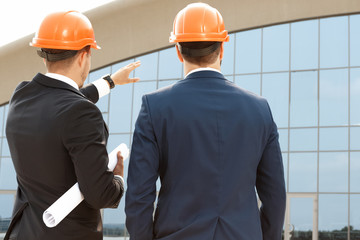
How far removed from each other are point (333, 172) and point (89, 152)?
1835 centimetres

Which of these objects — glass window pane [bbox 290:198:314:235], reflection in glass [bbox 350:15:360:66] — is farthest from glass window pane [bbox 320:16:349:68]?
glass window pane [bbox 290:198:314:235]

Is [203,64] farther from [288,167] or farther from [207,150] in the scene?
[288,167]

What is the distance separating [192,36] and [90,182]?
0.94 metres

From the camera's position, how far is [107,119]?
912 inches

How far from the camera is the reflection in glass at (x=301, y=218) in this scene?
19.6m

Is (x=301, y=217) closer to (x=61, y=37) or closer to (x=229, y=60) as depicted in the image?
(x=229, y=60)

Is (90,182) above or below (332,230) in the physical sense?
above

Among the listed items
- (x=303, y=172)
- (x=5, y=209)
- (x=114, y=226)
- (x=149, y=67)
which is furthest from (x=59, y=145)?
(x=5, y=209)

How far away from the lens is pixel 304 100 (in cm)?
2066

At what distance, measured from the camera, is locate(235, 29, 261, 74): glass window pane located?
2147 cm

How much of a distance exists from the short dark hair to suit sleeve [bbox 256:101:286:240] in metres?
0.50

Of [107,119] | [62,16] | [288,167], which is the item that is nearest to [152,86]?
[107,119]

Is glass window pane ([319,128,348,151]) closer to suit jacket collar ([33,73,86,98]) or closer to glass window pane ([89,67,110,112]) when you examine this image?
glass window pane ([89,67,110,112])

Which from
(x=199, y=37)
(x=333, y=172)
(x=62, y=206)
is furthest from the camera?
(x=333, y=172)
